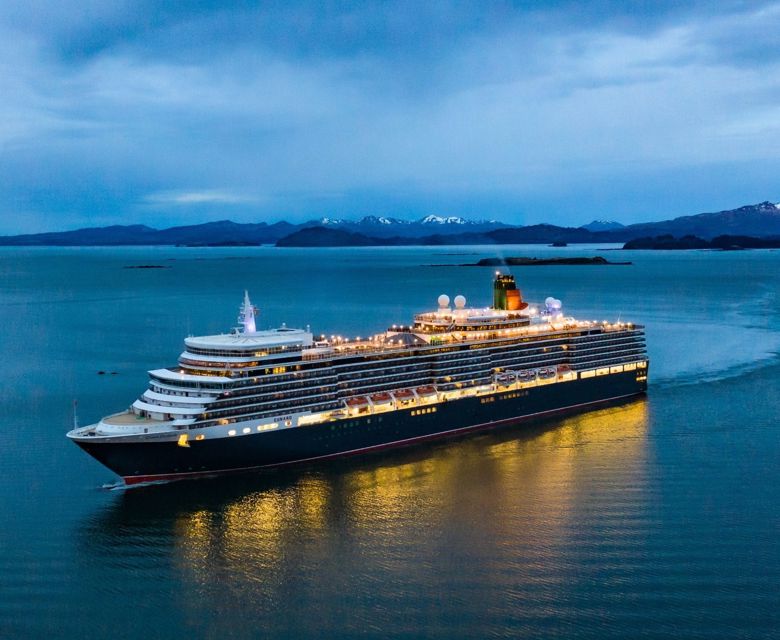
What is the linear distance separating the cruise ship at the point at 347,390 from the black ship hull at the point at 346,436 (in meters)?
0.05

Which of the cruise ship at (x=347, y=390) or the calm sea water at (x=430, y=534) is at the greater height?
the cruise ship at (x=347, y=390)

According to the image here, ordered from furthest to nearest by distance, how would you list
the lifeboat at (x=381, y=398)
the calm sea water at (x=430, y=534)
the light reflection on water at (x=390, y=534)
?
the lifeboat at (x=381, y=398)
the light reflection on water at (x=390, y=534)
the calm sea water at (x=430, y=534)

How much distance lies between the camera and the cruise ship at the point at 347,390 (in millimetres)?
28969

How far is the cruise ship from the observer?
29.0 meters

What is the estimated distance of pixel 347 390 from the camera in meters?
33.3

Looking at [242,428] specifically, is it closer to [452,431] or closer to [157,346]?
[452,431]

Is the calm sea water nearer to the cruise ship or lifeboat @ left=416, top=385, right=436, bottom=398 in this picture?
the cruise ship

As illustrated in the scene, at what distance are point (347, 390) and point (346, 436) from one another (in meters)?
2.07

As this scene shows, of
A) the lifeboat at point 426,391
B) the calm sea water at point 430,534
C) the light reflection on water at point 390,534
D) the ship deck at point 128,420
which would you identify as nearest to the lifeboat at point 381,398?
the lifeboat at point 426,391

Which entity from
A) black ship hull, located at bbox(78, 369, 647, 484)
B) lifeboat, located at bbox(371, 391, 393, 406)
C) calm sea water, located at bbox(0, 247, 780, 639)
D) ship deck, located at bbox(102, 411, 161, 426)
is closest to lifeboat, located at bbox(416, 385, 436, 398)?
black ship hull, located at bbox(78, 369, 647, 484)

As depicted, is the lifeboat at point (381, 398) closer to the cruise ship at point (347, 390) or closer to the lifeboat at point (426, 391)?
the cruise ship at point (347, 390)

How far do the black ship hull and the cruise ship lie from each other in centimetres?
5

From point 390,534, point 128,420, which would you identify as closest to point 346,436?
point 390,534

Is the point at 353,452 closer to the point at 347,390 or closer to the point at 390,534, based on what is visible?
the point at 347,390
